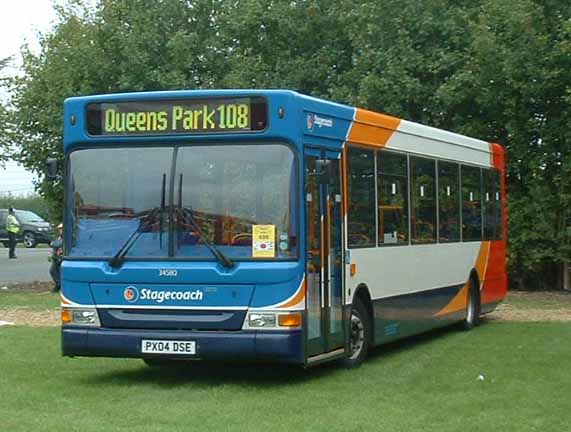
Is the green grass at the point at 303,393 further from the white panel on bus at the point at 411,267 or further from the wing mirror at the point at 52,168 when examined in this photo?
the wing mirror at the point at 52,168

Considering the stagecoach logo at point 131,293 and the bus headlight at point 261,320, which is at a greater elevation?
the stagecoach logo at point 131,293

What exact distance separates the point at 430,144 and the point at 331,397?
5483 millimetres

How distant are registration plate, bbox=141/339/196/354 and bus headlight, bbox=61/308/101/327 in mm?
574

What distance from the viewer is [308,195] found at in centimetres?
1131

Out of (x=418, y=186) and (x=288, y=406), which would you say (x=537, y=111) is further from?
(x=288, y=406)

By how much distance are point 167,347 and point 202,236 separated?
1087 mm

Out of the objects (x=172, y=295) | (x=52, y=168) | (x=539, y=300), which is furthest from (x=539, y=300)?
(x=52, y=168)

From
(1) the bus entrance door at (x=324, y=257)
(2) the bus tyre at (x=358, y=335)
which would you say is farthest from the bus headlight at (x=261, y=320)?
(2) the bus tyre at (x=358, y=335)

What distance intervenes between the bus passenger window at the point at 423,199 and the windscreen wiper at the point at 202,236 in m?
4.04

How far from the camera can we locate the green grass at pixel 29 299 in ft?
70.6

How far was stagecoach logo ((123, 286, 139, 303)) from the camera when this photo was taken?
11.2m

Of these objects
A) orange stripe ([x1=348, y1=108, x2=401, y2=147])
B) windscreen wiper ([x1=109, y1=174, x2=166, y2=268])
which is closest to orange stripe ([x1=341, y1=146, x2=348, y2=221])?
orange stripe ([x1=348, y1=108, x2=401, y2=147])

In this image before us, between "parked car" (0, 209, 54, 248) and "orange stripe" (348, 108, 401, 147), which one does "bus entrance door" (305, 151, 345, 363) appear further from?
"parked car" (0, 209, 54, 248)

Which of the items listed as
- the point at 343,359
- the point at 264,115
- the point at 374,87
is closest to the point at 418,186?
the point at 343,359
